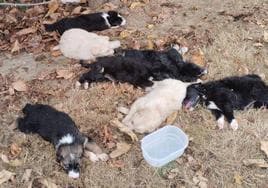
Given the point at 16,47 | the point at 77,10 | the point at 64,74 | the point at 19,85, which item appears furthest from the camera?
the point at 77,10

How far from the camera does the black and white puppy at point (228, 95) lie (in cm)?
572

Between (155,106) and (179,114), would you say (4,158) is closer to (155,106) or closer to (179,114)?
(155,106)

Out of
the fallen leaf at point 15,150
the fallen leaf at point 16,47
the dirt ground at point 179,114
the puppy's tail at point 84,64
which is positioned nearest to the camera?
the dirt ground at point 179,114

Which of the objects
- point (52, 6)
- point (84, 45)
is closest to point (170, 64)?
point (84, 45)

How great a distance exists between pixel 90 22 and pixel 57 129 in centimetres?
228

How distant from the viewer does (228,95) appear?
226 inches

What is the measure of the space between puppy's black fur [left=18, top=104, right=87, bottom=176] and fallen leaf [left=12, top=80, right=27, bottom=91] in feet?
1.63

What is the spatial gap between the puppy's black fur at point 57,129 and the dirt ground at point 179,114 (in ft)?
0.41

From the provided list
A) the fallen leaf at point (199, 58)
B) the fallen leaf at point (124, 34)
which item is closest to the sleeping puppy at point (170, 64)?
the fallen leaf at point (199, 58)

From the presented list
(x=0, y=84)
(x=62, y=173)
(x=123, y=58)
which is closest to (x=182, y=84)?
(x=123, y=58)

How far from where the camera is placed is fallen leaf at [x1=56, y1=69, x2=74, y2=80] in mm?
6312

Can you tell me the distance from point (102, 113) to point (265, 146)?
185 centimetres

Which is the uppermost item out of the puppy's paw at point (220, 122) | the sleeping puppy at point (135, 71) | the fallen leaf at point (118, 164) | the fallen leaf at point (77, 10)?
the sleeping puppy at point (135, 71)

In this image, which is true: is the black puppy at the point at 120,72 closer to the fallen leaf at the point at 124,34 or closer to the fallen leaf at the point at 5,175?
the fallen leaf at the point at 124,34
